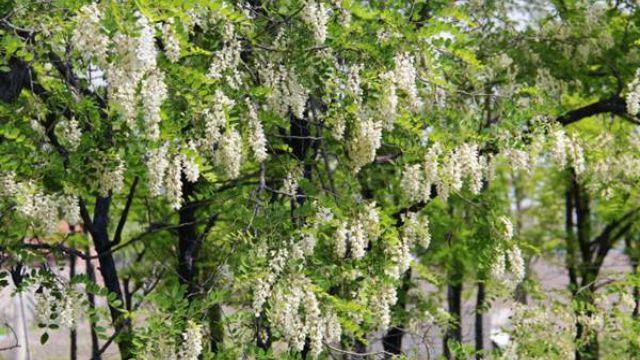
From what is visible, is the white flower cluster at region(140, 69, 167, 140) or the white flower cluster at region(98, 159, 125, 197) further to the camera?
the white flower cluster at region(98, 159, 125, 197)

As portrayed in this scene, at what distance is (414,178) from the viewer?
5250 millimetres

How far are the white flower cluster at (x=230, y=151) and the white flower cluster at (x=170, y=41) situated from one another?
1.84 ft

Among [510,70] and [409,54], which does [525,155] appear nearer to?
[409,54]

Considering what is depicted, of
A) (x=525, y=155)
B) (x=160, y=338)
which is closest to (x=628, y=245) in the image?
(x=525, y=155)

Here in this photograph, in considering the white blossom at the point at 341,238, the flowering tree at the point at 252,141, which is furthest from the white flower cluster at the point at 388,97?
the white blossom at the point at 341,238

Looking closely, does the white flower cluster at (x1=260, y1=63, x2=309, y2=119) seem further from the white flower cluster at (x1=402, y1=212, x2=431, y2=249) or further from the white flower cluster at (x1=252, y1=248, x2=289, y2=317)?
the white flower cluster at (x1=402, y1=212, x2=431, y2=249)

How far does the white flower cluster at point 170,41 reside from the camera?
13.3ft

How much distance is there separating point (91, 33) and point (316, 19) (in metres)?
1.51

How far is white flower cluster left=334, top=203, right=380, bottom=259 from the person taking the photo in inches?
193

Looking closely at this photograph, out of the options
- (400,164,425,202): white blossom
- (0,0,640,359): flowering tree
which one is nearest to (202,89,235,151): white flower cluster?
(0,0,640,359): flowering tree

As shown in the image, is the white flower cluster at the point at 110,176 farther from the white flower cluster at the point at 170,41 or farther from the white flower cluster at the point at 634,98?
the white flower cluster at the point at 634,98

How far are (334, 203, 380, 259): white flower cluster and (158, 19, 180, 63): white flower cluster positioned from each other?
153cm

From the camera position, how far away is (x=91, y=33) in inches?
144

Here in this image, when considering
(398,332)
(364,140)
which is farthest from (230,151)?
(398,332)
